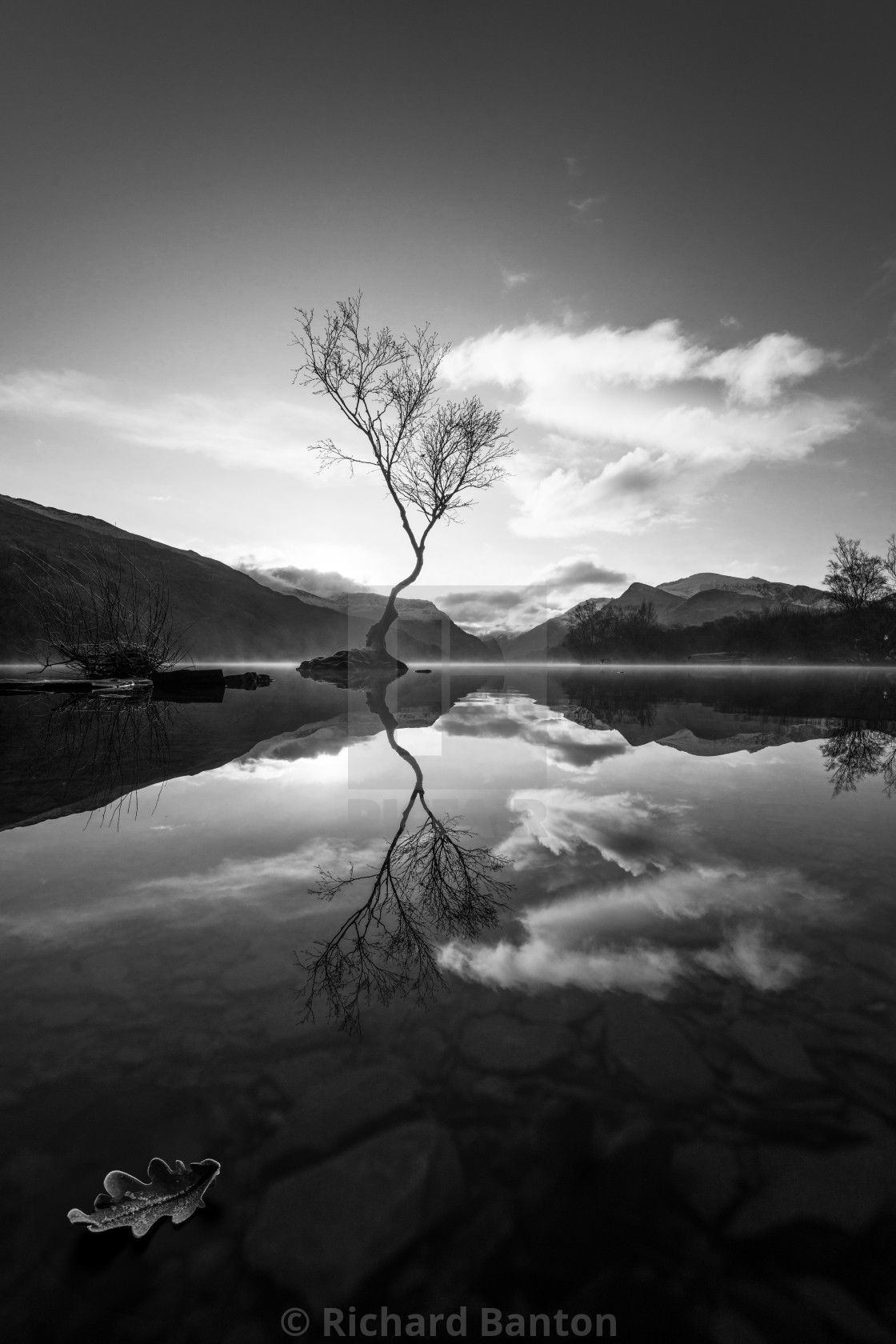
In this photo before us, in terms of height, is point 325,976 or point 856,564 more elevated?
Result: point 856,564

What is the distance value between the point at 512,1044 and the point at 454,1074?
10.0 inches

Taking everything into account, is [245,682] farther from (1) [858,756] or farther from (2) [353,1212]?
(2) [353,1212]

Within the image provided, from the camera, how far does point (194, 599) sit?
126188mm

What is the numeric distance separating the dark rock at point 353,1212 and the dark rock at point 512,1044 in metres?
0.33

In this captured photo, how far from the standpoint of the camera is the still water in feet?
4.02

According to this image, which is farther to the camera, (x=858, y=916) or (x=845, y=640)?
(x=845, y=640)

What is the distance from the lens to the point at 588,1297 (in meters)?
1.22

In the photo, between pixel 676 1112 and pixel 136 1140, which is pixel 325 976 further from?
pixel 676 1112

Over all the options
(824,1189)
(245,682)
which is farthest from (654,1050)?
(245,682)

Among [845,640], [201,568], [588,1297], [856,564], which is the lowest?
[588,1297]

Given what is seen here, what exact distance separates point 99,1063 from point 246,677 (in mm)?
24281

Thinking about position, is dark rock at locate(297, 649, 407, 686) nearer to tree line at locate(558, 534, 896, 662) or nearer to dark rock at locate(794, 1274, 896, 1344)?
dark rock at locate(794, 1274, 896, 1344)

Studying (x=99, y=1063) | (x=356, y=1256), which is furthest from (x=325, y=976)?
(x=356, y=1256)

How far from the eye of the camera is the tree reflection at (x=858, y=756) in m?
6.16
